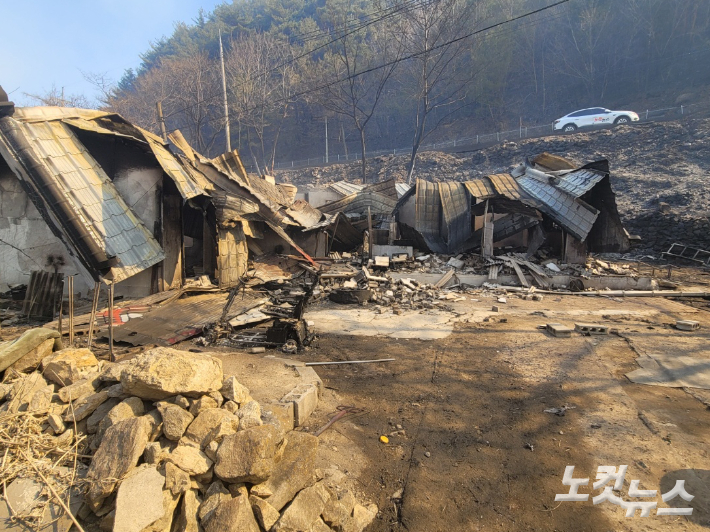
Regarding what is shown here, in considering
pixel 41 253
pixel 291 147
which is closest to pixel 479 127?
pixel 291 147

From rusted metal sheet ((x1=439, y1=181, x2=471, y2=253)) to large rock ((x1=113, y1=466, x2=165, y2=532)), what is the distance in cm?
1184

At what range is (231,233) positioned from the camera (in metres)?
9.89

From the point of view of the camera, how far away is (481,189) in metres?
13.0

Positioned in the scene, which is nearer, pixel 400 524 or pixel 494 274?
pixel 400 524

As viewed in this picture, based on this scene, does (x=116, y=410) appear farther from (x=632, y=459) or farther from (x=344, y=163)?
(x=344, y=163)

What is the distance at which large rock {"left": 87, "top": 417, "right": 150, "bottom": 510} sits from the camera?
2.36 m

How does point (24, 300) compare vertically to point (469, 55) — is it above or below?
below

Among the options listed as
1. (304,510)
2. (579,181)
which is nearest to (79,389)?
(304,510)

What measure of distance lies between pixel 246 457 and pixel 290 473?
396 millimetres

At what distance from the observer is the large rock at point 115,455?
7.75 feet

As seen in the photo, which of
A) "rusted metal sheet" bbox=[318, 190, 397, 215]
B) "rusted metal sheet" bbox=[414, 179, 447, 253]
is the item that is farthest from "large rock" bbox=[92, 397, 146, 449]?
"rusted metal sheet" bbox=[318, 190, 397, 215]

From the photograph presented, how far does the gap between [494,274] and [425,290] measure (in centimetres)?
235

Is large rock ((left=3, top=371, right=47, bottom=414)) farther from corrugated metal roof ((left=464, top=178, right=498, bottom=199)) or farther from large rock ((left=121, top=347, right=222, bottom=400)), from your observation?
corrugated metal roof ((left=464, top=178, right=498, bottom=199))

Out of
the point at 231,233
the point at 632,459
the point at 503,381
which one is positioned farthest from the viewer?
the point at 231,233
